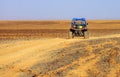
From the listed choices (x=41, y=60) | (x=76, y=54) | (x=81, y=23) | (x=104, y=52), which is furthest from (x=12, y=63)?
(x=81, y=23)

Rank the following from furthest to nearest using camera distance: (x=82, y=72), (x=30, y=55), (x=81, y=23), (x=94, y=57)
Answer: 1. (x=81, y=23)
2. (x=30, y=55)
3. (x=94, y=57)
4. (x=82, y=72)

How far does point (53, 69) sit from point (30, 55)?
394cm

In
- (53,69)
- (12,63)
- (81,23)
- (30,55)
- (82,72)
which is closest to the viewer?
(82,72)

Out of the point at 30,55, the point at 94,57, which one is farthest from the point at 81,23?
the point at 94,57

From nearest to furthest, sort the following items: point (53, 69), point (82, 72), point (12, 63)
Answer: point (82, 72) < point (53, 69) < point (12, 63)

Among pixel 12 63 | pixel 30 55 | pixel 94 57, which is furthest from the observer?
pixel 30 55

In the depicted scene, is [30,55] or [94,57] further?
[30,55]

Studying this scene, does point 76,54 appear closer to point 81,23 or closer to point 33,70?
point 33,70

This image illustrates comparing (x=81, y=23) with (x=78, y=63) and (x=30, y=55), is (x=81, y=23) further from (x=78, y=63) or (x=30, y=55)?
(x=78, y=63)

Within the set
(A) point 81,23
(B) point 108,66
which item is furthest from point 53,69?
(A) point 81,23

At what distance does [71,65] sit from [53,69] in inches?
25.9

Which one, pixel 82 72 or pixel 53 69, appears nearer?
pixel 82 72

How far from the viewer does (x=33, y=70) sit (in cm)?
1298

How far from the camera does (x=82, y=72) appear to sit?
1174 cm
